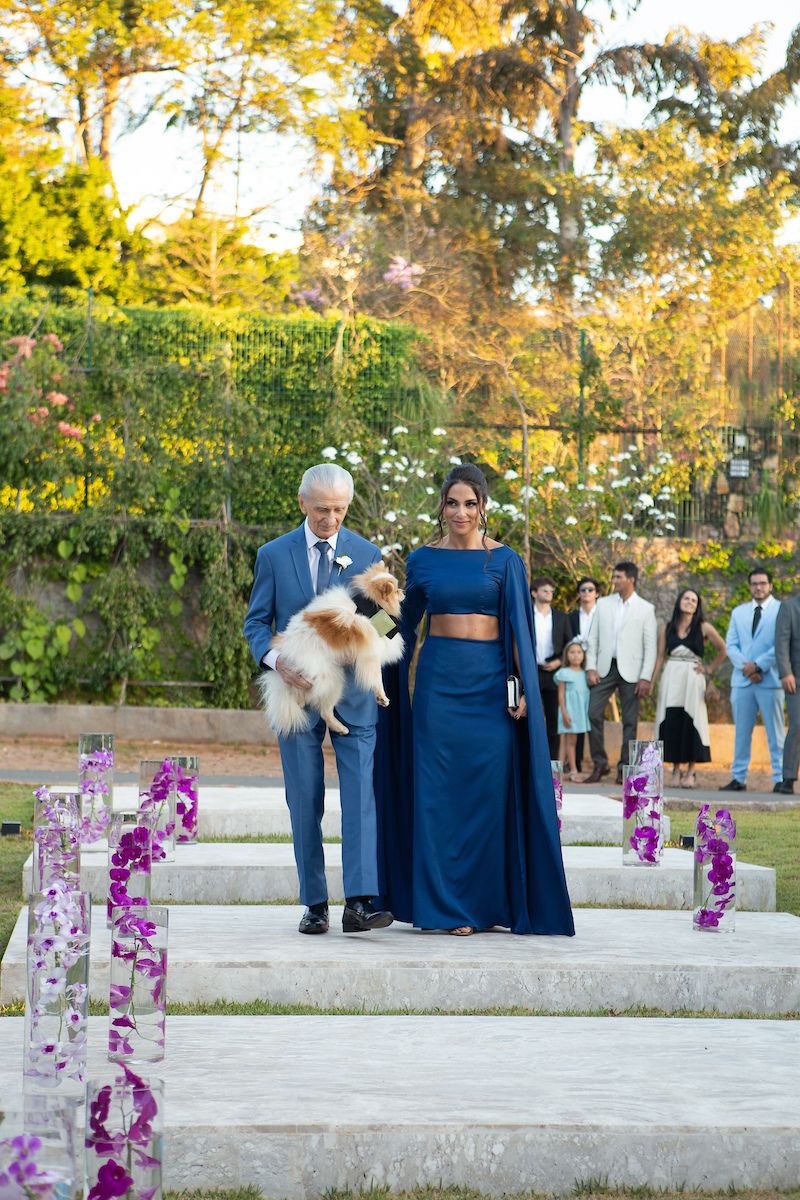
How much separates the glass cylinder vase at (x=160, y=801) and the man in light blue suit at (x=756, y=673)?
6.98m

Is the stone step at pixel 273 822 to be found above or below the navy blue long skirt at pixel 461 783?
below

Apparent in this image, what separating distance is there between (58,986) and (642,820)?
4170mm

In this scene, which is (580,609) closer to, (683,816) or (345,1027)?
(683,816)

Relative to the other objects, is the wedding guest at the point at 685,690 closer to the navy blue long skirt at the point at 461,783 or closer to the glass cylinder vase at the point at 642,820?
the glass cylinder vase at the point at 642,820

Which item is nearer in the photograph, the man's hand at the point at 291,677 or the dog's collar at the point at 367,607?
the man's hand at the point at 291,677

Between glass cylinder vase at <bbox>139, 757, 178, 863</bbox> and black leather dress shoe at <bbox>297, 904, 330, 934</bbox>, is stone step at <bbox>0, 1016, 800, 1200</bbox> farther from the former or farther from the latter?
glass cylinder vase at <bbox>139, 757, 178, 863</bbox>

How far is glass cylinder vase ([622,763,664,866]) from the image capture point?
7.98m

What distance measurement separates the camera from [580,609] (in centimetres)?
1472

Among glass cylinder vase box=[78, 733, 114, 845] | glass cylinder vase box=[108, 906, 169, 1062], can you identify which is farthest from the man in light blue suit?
glass cylinder vase box=[108, 906, 169, 1062]

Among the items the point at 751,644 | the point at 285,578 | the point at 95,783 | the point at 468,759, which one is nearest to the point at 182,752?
the point at 751,644

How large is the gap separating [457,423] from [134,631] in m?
4.09

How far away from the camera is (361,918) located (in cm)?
647

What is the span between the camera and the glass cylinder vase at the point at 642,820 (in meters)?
7.98

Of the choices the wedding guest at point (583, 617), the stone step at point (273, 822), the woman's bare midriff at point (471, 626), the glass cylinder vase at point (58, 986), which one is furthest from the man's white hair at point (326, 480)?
the wedding guest at point (583, 617)
